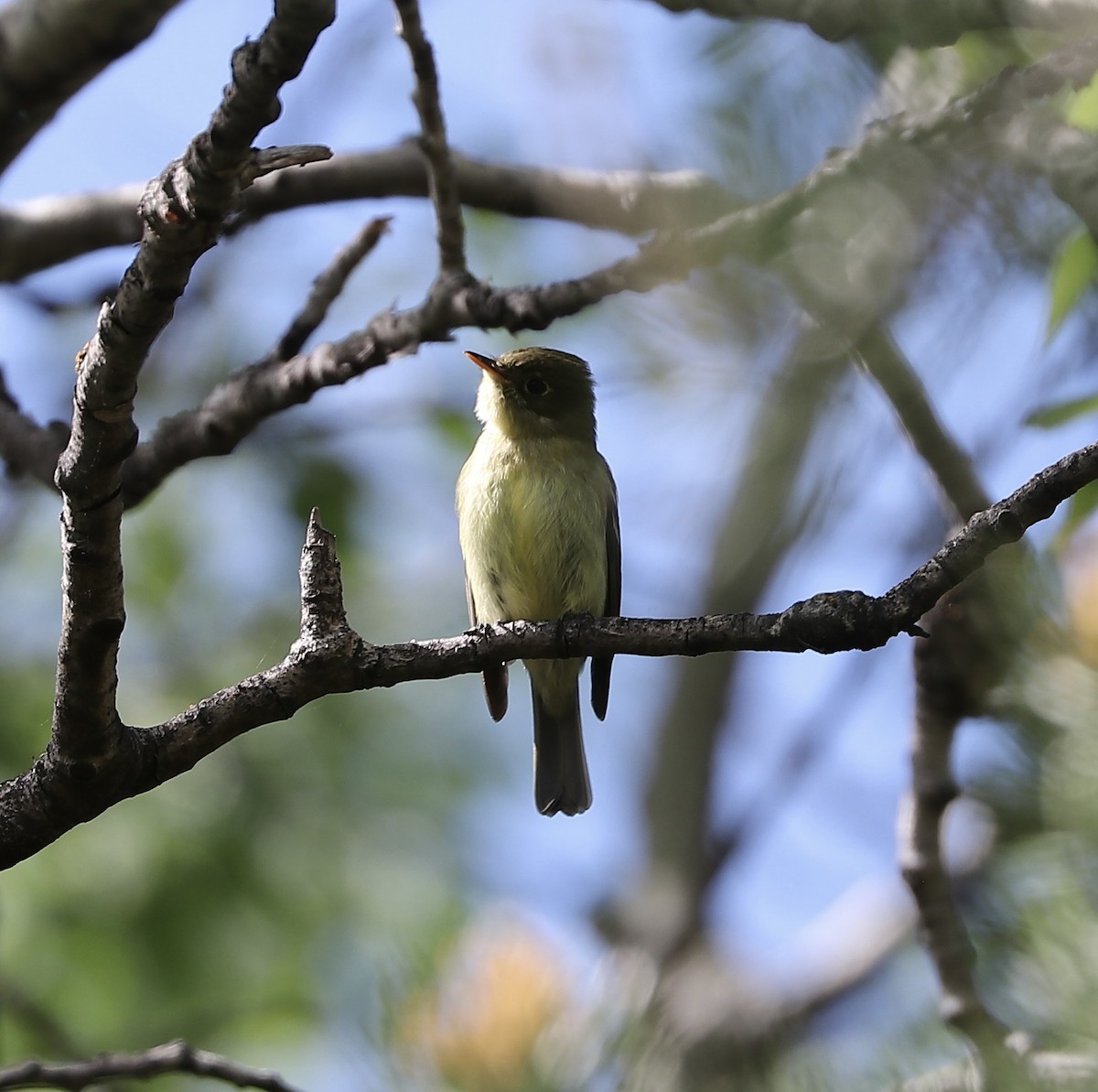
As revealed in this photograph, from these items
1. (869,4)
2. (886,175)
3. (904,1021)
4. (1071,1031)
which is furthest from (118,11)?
(1071,1031)

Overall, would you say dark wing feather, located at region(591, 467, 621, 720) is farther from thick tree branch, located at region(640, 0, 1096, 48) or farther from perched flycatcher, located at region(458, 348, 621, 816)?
thick tree branch, located at region(640, 0, 1096, 48)

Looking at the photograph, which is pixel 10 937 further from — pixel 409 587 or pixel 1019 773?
pixel 1019 773

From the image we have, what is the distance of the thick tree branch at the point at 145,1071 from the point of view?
3.06 meters

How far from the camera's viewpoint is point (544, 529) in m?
5.59

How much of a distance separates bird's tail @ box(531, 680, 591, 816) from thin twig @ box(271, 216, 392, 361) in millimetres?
2136

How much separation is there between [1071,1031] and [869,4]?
1984 millimetres

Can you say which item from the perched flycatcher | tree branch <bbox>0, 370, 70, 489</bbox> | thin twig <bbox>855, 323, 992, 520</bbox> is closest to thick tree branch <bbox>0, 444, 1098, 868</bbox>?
thin twig <bbox>855, 323, 992, 520</bbox>

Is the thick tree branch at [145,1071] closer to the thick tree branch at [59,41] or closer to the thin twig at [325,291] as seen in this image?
the thin twig at [325,291]

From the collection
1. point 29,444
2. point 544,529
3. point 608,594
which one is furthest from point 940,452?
point 29,444

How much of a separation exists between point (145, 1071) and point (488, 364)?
366cm

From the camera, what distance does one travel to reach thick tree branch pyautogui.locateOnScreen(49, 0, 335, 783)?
220 cm

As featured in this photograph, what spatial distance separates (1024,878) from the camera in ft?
6.84

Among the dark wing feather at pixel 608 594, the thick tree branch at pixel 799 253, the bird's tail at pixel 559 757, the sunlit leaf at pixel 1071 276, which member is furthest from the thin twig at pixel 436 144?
the bird's tail at pixel 559 757

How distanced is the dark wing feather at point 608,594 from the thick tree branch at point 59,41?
2.66 meters
